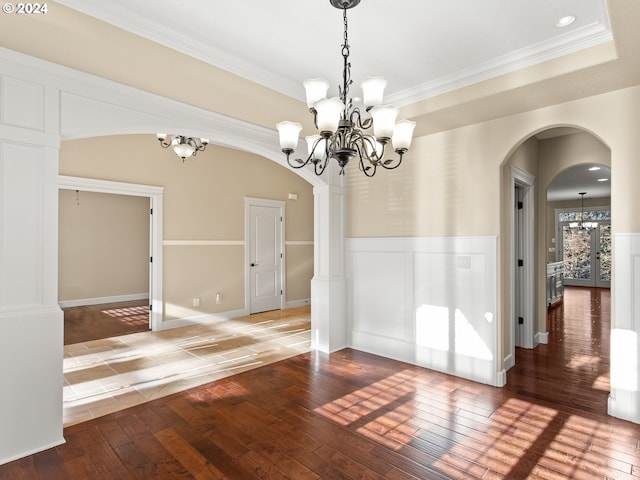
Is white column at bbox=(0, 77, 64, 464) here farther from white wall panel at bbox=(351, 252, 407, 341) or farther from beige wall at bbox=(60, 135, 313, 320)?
white wall panel at bbox=(351, 252, 407, 341)

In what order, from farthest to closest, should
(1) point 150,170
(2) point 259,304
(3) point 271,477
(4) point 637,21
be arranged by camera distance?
(2) point 259,304, (1) point 150,170, (3) point 271,477, (4) point 637,21

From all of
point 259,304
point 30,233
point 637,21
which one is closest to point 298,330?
point 259,304

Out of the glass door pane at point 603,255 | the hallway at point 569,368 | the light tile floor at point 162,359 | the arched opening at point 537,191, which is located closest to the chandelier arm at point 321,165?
the arched opening at point 537,191

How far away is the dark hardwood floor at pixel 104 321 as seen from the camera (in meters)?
5.33

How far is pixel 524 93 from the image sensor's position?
2912 millimetres

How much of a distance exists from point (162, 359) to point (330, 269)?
2.25 meters

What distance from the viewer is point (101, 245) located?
8.16 m

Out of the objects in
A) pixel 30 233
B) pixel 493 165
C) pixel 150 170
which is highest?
pixel 150 170

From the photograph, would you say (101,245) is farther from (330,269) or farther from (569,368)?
(569,368)

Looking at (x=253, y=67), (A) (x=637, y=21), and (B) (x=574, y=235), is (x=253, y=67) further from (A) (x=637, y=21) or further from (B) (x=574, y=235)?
(B) (x=574, y=235)

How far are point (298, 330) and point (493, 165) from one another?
143 inches

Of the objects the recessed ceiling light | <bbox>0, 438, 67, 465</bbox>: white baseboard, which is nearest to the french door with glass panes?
the recessed ceiling light

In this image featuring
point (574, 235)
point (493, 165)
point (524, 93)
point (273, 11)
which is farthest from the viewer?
point (574, 235)

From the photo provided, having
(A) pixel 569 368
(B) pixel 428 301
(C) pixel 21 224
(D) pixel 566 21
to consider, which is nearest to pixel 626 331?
(A) pixel 569 368
